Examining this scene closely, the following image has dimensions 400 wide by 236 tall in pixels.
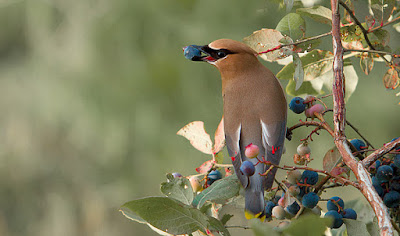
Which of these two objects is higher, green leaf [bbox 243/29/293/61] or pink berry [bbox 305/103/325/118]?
green leaf [bbox 243/29/293/61]

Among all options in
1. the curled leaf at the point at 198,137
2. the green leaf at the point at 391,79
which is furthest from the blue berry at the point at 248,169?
the green leaf at the point at 391,79

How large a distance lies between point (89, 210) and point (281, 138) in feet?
7.24

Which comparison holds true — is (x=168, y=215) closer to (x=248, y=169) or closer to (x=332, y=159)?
(x=248, y=169)

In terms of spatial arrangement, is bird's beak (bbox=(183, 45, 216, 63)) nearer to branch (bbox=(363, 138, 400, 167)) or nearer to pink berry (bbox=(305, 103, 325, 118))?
pink berry (bbox=(305, 103, 325, 118))

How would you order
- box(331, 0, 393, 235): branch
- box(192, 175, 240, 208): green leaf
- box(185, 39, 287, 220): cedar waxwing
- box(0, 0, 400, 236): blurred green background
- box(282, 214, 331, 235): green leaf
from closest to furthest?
box(282, 214, 331, 235): green leaf → box(331, 0, 393, 235): branch → box(192, 175, 240, 208): green leaf → box(185, 39, 287, 220): cedar waxwing → box(0, 0, 400, 236): blurred green background

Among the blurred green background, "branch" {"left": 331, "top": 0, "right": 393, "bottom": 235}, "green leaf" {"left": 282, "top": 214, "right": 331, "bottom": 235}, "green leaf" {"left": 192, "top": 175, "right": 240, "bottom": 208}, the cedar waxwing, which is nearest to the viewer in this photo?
"green leaf" {"left": 282, "top": 214, "right": 331, "bottom": 235}

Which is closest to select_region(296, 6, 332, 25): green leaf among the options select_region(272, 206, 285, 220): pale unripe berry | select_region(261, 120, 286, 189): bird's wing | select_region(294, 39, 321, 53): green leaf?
select_region(294, 39, 321, 53): green leaf

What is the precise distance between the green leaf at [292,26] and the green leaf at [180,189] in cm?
20

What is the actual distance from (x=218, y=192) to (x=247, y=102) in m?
0.16

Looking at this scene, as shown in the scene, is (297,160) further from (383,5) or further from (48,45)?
(48,45)

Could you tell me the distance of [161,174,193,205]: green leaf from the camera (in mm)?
505

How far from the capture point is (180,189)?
51cm

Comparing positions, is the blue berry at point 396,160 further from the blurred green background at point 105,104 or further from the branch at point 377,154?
the blurred green background at point 105,104

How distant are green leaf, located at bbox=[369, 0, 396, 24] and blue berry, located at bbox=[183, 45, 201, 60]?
0.69ft
